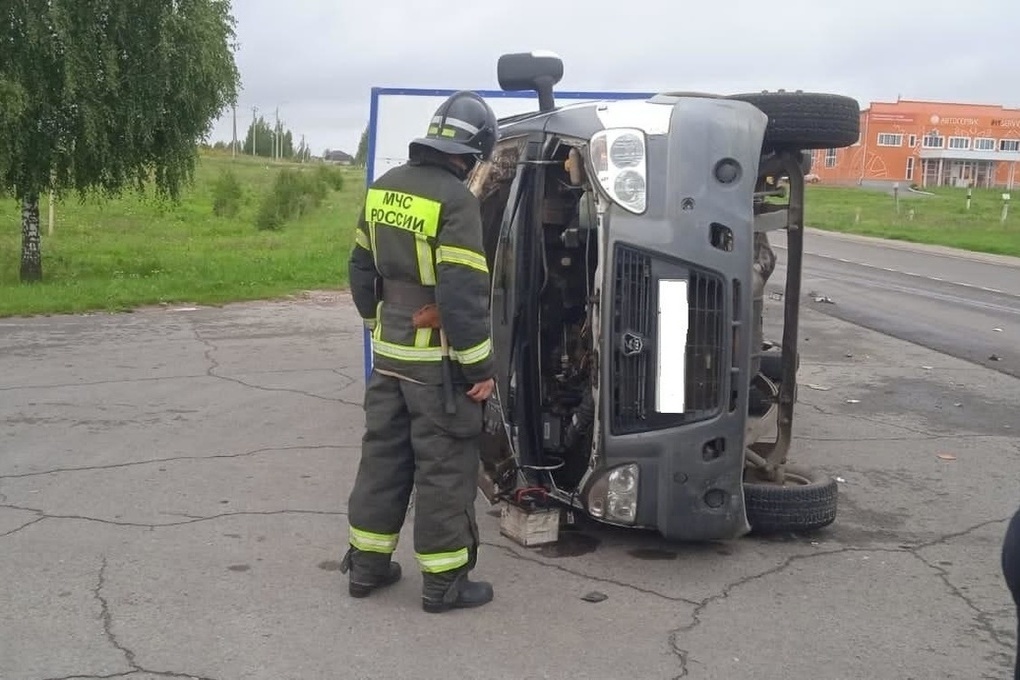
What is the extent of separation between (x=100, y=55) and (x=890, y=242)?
2350cm

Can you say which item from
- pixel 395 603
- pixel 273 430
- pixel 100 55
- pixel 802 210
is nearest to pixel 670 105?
pixel 802 210

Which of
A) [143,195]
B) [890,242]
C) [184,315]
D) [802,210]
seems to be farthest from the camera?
[890,242]

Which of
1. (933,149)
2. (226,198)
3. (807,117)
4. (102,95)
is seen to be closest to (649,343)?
(807,117)

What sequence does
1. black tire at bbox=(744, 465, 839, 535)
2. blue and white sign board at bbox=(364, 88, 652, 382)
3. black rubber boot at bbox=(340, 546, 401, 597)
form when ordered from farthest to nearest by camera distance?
blue and white sign board at bbox=(364, 88, 652, 382) → black tire at bbox=(744, 465, 839, 535) → black rubber boot at bbox=(340, 546, 401, 597)

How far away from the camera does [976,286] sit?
18859 millimetres

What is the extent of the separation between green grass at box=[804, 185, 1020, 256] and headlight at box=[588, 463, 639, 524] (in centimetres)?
2068

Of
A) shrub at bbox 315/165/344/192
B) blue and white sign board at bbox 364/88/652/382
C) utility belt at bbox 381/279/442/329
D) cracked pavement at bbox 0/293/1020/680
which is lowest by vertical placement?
cracked pavement at bbox 0/293/1020/680

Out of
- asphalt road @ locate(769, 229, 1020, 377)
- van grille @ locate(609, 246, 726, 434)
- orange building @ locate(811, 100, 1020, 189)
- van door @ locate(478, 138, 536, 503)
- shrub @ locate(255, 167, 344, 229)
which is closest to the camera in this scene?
van grille @ locate(609, 246, 726, 434)

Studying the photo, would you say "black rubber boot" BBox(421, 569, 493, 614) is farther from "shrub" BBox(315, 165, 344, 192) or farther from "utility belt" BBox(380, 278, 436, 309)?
"shrub" BBox(315, 165, 344, 192)

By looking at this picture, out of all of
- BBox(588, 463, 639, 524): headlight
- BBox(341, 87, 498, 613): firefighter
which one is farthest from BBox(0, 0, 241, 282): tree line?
BBox(588, 463, 639, 524): headlight

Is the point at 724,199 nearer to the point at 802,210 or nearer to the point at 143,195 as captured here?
the point at 802,210

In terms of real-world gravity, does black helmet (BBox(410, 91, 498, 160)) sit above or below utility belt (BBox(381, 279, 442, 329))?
above

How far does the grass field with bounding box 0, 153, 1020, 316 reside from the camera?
15.1m

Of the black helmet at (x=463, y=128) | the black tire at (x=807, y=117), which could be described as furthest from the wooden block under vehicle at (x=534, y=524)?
the black tire at (x=807, y=117)
